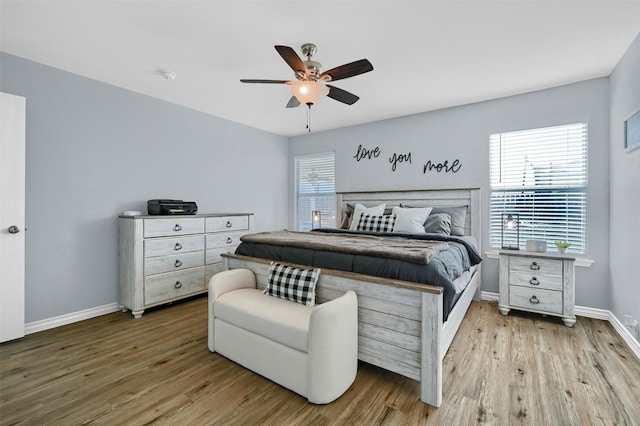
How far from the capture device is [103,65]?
2717 millimetres

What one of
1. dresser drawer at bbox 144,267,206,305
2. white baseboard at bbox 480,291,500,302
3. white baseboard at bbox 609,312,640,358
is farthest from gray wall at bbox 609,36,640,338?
dresser drawer at bbox 144,267,206,305

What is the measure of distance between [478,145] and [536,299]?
1.93m

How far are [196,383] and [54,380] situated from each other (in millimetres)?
999

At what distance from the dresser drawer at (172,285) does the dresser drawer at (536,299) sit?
3.62 meters

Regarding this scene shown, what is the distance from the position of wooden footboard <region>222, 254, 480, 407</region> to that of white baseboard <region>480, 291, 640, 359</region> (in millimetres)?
1549

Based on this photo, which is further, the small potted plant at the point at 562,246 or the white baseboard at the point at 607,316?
the small potted plant at the point at 562,246

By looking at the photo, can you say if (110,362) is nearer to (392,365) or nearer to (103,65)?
(392,365)

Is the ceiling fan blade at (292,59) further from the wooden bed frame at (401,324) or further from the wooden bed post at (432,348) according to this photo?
the wooden bed post at (432,348)

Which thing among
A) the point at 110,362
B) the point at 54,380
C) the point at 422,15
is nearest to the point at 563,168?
the point at 422,15

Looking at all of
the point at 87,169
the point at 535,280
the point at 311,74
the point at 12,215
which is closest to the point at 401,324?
the point at 311,74

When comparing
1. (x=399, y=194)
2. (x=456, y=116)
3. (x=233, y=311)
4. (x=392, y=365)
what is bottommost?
(x=392, y=365)

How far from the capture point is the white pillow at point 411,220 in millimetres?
3371

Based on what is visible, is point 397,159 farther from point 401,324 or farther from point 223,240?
point 401,324

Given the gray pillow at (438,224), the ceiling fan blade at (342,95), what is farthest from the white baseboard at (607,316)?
the ceiling fan blade at (342,95)
